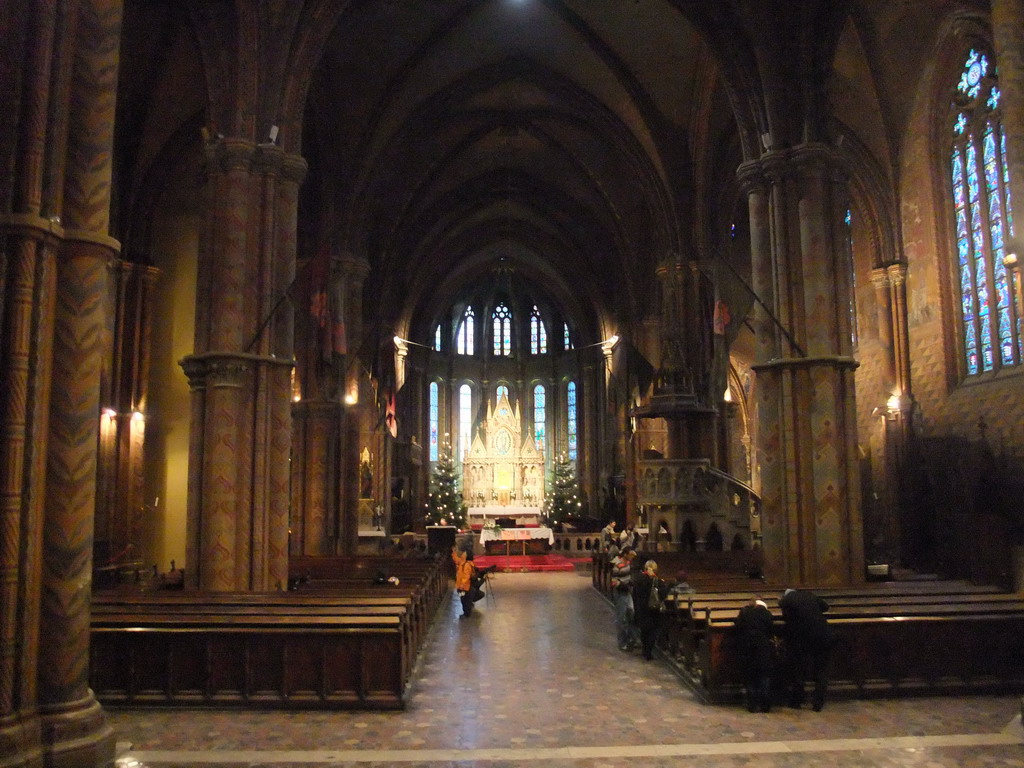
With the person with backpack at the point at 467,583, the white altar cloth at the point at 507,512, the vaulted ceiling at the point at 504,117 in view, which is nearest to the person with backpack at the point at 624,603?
the person with backpack at the point at 467,583

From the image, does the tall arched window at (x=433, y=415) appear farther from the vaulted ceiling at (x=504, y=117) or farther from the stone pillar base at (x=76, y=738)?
the stone pillar base at (x=76, y=738)

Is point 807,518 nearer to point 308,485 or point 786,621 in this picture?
point 786,621

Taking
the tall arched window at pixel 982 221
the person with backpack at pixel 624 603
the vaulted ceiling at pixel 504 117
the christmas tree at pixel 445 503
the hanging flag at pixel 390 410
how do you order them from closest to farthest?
the person with backpack at pixel 624 603 < the tall arched window at pixel 982 221 < the vaulted ceiling at pixel 504 117 < the hanging flag at pixel 390 410 < the christmas tree at pixel 445 503

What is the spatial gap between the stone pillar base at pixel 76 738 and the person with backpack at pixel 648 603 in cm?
730

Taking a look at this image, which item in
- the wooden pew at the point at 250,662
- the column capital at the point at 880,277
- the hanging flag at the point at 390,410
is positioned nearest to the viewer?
the wooden pew at the point at 250,662

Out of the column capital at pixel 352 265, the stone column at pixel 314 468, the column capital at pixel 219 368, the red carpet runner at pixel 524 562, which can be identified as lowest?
the red carpet runner at pixel 524 562

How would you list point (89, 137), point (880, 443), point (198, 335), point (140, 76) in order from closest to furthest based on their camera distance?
1. point (89, 137)
2. point (198, 335)
3. point (140, 76)
4. point (880, 443)

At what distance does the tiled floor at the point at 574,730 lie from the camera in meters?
7.40

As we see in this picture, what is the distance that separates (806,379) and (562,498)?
2532cm

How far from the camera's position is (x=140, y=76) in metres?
19.2

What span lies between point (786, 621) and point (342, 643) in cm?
489

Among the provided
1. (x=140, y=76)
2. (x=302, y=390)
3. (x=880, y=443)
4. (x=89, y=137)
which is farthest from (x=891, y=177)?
(x=89, y=137)

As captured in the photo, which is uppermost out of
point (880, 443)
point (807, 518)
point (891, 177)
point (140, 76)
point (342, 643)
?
point (140, 76)

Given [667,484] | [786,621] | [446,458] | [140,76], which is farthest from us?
[446,458]
